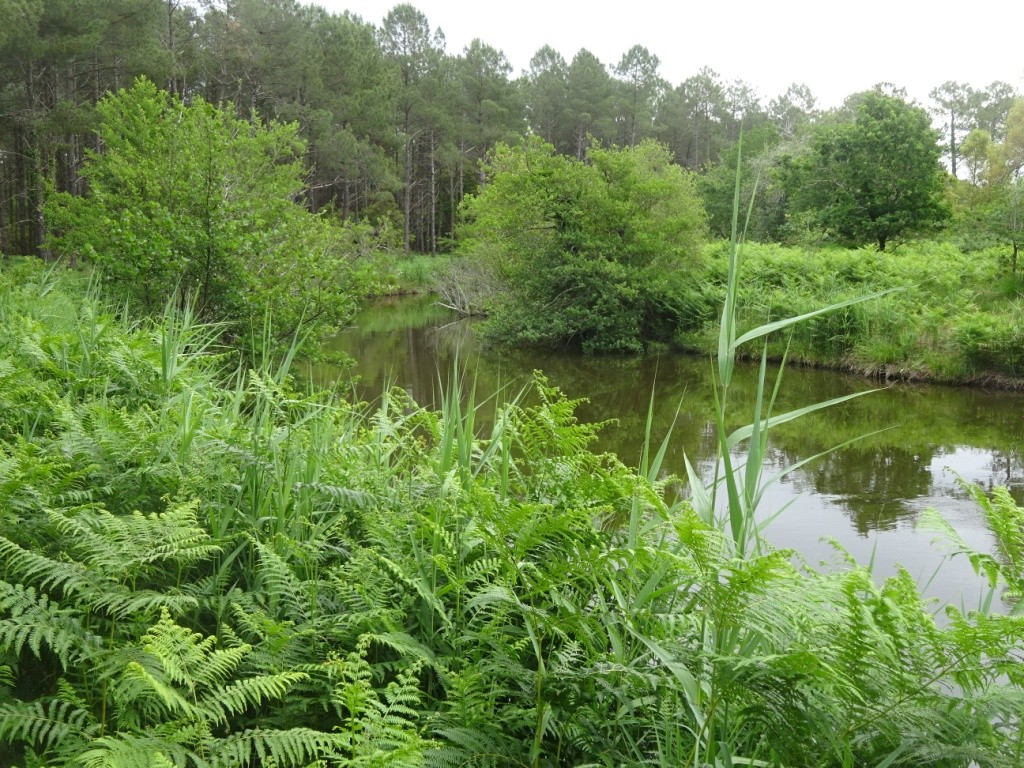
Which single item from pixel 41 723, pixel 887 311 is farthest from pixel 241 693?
pixel 887 311

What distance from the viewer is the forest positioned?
1469 mm

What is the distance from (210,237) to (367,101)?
31040 mm

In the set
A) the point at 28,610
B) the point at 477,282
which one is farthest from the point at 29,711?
the point at 477,282

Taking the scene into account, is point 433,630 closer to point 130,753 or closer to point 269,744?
point 269,744

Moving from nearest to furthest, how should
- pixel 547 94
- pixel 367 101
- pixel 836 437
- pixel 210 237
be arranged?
pixel 210 237 → pixel 836 437 → pixel 367 101 → pixel 547 94

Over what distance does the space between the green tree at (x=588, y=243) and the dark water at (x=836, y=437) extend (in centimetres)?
84

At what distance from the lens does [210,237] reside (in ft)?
31.4

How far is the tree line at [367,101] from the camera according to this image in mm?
23891

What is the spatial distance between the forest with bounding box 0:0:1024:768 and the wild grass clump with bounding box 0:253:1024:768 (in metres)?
0.01

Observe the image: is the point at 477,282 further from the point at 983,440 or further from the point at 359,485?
the point at 359,485

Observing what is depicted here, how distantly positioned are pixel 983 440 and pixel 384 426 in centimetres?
928

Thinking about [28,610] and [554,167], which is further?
[554,167]

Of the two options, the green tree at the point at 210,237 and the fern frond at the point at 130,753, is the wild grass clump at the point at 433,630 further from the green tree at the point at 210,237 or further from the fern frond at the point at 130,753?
the green tree at the point at 210,237

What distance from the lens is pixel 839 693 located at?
4.80 ft
